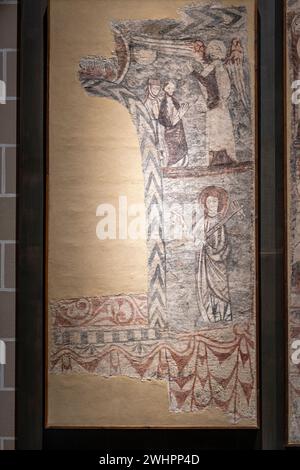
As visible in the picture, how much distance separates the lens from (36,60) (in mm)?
1683

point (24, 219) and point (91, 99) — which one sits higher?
point (91, 99)

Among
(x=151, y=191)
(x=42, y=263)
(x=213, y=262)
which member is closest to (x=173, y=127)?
(x=151, y=191)

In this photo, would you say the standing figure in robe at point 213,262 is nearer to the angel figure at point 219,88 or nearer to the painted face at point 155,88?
the angel figure at point 219,88

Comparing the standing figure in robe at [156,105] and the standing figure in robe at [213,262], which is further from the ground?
the standing figure in robe at [156,105]

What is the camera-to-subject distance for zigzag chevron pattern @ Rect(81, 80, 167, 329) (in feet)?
5.28

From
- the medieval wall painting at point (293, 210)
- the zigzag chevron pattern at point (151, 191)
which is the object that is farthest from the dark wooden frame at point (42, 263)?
the zigzag chevron pattern at point (151, 191)

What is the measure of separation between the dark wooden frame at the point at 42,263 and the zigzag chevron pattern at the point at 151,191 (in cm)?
20

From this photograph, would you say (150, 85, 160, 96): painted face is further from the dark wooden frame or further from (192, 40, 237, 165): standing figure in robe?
the dark wooden frame

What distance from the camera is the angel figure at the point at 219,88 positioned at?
162 cm

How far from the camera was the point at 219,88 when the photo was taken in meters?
1.62
